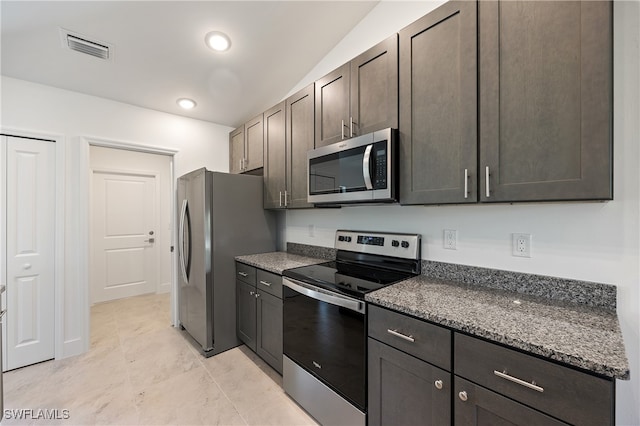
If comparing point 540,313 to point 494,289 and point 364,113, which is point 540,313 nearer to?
point 494,289

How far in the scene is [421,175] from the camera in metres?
1.48

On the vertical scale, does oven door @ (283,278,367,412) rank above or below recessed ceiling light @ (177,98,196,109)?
below

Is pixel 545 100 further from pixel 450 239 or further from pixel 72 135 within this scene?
pixel 72 135

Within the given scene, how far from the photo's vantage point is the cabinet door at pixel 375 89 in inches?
63.0

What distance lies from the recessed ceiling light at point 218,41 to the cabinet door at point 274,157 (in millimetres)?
630

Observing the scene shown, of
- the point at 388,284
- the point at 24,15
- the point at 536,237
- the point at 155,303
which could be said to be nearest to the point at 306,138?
the point at 388,284

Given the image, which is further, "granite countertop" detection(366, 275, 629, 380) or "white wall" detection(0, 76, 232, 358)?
"white wall" detection(0, 76, 232, 358)

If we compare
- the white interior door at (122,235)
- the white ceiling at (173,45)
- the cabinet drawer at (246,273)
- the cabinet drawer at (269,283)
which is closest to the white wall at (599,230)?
the white ceiling at (173,45)

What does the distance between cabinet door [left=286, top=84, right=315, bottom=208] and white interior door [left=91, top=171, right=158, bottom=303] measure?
3.31m

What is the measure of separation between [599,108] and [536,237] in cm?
62

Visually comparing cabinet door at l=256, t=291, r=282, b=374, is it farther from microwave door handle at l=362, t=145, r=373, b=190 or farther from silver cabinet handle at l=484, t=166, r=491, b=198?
silver cabinet handle at l=484, t=166, r=491, b=198

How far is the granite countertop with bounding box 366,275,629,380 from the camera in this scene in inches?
31.1

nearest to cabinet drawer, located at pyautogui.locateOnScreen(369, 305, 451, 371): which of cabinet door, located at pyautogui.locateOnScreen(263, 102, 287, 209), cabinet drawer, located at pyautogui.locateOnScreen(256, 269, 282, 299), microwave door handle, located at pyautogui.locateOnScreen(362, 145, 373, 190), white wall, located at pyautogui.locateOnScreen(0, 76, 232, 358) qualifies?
microwave door handle, located at pyautogui.locateOnScreen(362, 145, 373, 190)

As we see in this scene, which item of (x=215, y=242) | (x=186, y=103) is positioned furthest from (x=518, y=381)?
(x=186, y=103)
